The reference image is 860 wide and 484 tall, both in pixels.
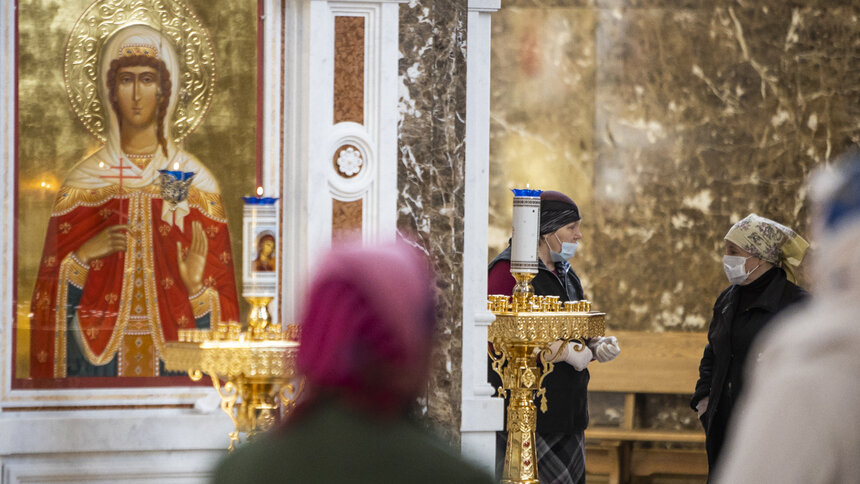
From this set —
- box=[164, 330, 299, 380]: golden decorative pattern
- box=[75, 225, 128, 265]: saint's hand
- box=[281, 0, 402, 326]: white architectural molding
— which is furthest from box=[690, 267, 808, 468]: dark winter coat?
box=[75, 225, 128, 265]: saint's hand

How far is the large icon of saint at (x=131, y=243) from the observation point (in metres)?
4.05

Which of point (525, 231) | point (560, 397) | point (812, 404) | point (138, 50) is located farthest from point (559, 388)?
point (812, 404)

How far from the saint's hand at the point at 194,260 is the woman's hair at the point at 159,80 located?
317mm

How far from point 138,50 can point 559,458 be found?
2317 mm

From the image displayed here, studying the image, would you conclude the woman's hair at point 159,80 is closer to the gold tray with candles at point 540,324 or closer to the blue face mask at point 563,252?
the gold tray with candles at point 540,324

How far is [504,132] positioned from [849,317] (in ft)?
20.0

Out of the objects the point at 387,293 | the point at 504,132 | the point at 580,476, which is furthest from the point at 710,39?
the point at 387,293

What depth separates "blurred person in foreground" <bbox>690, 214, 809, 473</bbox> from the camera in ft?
15.9

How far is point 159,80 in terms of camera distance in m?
4.12

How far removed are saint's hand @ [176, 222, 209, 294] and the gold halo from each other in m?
0.35

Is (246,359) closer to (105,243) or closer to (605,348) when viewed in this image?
(105,243)

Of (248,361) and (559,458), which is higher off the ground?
(248,361)

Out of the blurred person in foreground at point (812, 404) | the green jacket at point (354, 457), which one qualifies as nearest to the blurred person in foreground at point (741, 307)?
the green jacket at point (354, 457)

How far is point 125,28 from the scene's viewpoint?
13.4 ft
